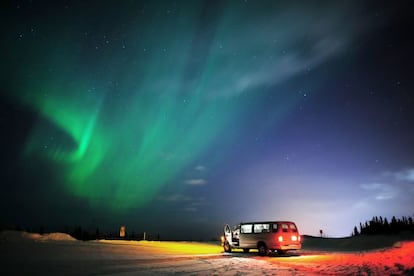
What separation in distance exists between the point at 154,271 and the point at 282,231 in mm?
12759


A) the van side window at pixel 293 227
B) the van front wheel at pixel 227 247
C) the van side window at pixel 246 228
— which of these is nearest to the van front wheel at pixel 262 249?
the van side window at pixel 246 228

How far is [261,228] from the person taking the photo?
25.7 m

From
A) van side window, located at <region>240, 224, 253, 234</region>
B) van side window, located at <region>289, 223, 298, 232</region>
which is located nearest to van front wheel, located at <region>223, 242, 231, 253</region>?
van side window, located at <region>240, 224, 253, 234</region>

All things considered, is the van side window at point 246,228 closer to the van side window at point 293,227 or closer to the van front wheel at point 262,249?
the van front wheel at point 262,249

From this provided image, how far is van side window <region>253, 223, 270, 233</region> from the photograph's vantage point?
82.5ft

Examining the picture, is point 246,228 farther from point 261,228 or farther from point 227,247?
point 227,247

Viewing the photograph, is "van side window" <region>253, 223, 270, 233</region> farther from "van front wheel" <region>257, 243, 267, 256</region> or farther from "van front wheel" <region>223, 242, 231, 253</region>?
"van front wheel" <region>223, 242, 231, 253</region>

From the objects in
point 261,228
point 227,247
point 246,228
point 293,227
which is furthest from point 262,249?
point 227,247

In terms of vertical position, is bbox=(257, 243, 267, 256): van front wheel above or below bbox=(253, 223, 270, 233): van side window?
below

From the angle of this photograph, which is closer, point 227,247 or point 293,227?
point 293,227

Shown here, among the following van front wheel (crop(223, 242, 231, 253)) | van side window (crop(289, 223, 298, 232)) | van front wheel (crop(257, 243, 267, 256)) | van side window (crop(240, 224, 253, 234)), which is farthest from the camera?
van front wheel (crop(223, 242, 231, 253))

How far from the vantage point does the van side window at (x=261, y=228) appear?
25142 mm

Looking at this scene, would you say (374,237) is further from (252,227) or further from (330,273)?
(330,273)

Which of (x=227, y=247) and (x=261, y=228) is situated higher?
(x=261, y=228)
